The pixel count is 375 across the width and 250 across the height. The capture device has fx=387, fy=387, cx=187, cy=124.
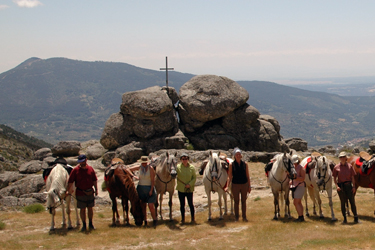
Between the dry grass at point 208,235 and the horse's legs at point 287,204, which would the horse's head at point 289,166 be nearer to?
the horse's legs at point 287,204

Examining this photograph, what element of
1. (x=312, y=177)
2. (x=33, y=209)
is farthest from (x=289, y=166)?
(x=33, y=209)

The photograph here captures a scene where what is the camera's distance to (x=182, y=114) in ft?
111

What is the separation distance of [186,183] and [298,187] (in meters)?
4.01

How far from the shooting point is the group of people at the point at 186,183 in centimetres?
1330

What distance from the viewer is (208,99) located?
32781 millimetres

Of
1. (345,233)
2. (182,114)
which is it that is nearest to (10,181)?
(182,114)

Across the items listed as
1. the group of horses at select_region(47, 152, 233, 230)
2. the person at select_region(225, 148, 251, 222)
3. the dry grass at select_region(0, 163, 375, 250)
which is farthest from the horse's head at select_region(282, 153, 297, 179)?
the group of horses at select_region(47, 152, 233, 230)

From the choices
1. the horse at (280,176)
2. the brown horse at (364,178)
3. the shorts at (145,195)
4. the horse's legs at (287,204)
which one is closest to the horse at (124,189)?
the shorts at (145,195)

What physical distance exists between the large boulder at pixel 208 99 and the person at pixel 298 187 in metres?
18.9

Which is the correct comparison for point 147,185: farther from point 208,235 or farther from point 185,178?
point 208,235

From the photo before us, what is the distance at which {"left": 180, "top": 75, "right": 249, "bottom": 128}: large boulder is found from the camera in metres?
32.7

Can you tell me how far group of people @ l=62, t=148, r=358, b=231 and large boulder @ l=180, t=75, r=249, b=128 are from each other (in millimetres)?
18524

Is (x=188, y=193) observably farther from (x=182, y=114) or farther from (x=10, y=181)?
(x=182, y=114)

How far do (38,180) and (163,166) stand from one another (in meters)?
12.3
